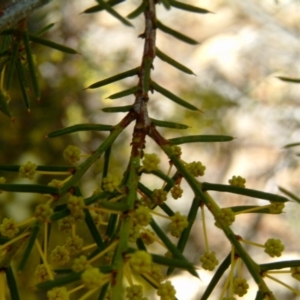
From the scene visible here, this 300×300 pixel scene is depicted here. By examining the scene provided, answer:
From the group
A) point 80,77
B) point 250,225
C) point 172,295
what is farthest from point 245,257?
point 80,77

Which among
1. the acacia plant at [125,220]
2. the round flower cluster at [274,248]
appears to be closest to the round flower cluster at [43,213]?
the acacia plant at [125,220]

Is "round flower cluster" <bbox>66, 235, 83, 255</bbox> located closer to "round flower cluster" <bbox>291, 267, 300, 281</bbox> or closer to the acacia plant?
the acacia plant

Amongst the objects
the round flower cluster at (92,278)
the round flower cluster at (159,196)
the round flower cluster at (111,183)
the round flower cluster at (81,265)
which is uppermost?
the round flower cluster at (159,196)

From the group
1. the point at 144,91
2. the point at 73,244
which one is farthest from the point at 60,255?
the point at 144,91

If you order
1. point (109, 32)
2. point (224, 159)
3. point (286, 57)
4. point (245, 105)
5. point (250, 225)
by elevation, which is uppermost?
point (109, 32)

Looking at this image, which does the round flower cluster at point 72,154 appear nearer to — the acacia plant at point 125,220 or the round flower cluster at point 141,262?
the acacia plant at point 125,220

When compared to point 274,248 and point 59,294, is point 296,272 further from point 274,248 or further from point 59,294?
point 59,294

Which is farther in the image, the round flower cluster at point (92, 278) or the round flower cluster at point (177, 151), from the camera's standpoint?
the round flower cluster at point (177, 151)

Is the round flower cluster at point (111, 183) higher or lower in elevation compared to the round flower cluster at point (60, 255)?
higher

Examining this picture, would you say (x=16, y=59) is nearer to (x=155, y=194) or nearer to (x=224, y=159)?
(x=155, y=194)
